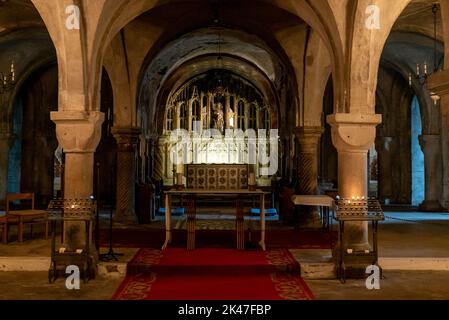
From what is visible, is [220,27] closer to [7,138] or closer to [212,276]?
[7,138]

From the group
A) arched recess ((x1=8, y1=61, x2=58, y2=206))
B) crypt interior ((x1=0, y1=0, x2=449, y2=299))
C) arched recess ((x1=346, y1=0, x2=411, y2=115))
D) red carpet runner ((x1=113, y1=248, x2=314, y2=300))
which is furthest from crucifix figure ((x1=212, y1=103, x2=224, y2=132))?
arched recess ((x1=346, y1=0, x2=411, y2=115))

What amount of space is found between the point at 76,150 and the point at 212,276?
8.18 feet

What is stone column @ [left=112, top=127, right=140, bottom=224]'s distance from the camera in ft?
37.1

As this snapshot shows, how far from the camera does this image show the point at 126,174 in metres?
11.4

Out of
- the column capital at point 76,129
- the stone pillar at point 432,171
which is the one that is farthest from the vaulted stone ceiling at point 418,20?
the column capital at point 76,129

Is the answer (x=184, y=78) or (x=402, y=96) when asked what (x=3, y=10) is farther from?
(x=402, y=96)

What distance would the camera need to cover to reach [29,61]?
14.4 meters

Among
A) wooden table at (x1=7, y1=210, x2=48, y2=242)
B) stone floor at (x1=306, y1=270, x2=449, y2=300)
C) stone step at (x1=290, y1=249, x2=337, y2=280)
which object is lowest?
stone floor at (x1=306, y1=270, x2=449, y2=300)

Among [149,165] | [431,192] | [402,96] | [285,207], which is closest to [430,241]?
[285,207]

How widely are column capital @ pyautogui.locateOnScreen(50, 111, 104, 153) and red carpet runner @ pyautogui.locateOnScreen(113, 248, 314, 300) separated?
5.68 feet

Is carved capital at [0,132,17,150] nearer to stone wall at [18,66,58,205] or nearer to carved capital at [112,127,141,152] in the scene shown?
stone wall at [18,66,58,205]

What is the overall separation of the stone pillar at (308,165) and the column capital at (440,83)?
5.64 metres

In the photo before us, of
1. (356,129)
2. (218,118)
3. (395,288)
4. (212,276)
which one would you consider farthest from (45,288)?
(218,118)

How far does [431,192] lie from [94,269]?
11.6 meters
